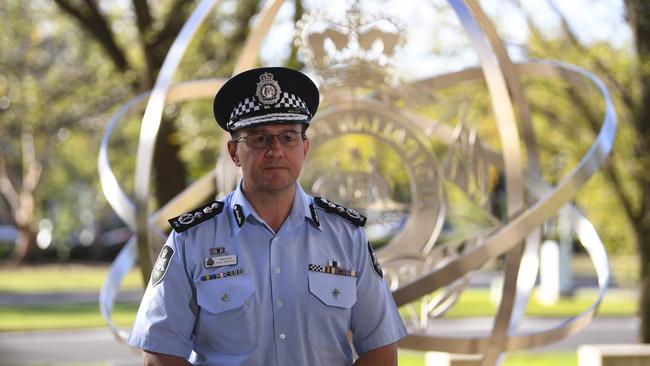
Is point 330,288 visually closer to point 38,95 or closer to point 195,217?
point 195,217

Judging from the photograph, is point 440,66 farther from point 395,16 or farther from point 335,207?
point 335,207

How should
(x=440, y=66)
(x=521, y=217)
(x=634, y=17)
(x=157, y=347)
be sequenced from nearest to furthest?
1. (x=157, y=347)
2. (x=521, y=217)
3. (x=634, y=17)
4. (x=440, y=66)

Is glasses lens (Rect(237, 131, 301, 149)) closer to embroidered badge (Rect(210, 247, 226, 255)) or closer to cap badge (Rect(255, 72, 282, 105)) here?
cap badge (Rect(255, 72, 282, 105))

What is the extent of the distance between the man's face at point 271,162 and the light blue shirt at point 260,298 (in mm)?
89

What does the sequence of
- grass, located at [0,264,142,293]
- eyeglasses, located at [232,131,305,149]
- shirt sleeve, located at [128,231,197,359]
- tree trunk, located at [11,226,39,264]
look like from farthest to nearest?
tree trunk, located at [11,226,39,264] → grass, located at [0,264,142,293] → eyeglasses, located at [232,131,305,149] → shirt sleeve, located at [128,231,197,359]

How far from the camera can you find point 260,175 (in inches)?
122

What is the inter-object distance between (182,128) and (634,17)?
4.90m

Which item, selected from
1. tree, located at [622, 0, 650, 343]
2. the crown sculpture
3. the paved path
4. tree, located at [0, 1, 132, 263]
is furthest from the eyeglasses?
tree, located at [0, 1, 132, 263]

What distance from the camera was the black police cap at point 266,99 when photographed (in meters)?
3.17

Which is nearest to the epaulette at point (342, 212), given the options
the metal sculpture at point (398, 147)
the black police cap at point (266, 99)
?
the black police cap at point (266, 99)

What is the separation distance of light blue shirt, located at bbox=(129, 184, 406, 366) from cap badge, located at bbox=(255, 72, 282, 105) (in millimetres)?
308

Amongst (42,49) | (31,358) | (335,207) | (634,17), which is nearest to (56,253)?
Answer: (42,49)

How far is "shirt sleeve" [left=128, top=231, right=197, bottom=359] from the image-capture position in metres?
3.02

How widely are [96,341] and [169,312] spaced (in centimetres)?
1325
